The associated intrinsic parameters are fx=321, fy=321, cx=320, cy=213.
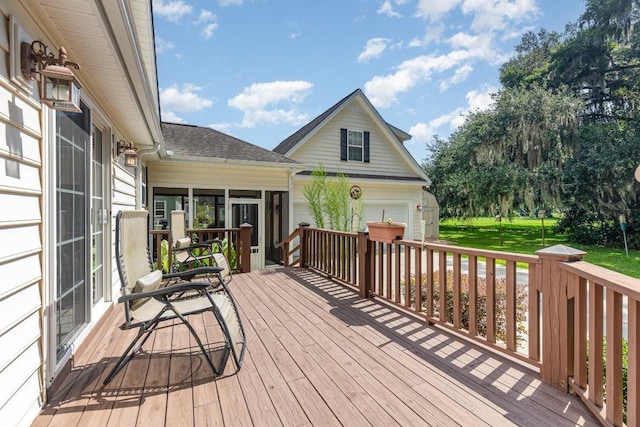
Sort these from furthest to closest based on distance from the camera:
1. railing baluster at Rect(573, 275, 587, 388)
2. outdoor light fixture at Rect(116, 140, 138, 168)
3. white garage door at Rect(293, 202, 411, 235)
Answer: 1. white garage door at Rect(293, 202, 411, 235)
2. outdoor light fixture at Rect(116, 140, 138, 168)
3. railing baluster at Rect(573, 275, 587, 388)

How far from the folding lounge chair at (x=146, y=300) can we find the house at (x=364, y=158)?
23.0ft

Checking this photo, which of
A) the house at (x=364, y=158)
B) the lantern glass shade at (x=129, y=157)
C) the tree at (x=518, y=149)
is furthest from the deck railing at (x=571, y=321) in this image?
the tree at (x=518, y=149)

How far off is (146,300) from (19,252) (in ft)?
3.52

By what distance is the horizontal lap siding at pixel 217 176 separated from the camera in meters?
7.59

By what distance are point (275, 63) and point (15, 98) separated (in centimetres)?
1111

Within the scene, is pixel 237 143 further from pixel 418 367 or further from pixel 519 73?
pixel 519 73

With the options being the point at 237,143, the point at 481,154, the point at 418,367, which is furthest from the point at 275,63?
the point at 418,367

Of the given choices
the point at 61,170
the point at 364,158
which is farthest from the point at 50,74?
the point at 364,158

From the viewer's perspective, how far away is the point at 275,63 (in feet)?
38.3

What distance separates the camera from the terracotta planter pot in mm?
3783

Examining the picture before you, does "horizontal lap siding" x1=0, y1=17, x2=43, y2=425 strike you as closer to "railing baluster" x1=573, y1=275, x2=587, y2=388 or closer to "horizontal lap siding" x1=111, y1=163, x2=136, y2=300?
"horizontal lap siding" x1=111, y1=163, x2=136, y2=300

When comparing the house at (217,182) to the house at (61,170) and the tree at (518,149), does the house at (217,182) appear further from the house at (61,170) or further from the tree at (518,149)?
the tree at (518,149)

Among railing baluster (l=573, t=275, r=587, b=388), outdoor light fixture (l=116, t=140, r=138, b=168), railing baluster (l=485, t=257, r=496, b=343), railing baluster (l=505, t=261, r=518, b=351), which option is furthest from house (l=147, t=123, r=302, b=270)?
railing baluster (l=573, t=275, r=587, b=388)

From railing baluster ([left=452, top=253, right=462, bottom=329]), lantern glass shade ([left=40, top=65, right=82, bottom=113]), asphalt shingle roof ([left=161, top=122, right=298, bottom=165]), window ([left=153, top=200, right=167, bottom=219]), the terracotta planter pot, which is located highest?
asphalt shingle roof ([left=161, top=122, right=298, bottom=165])
